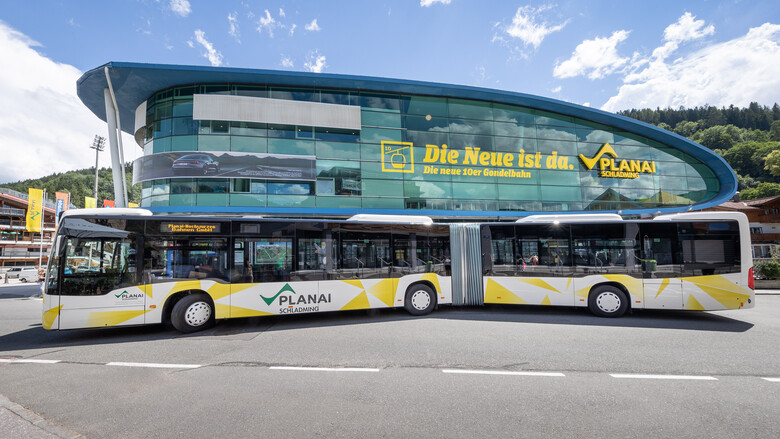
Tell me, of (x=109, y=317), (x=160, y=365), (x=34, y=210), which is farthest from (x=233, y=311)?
(x=34, y=210)

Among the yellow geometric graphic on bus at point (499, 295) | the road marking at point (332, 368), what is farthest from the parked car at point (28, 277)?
the yellow geometric graphic on bus at point (499, 295)

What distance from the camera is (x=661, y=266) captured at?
941cm

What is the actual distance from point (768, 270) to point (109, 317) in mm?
25034

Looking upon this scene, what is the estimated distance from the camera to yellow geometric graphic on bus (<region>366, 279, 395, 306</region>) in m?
9.76

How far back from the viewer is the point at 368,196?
2327 cm

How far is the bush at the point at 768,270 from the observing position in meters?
15.8

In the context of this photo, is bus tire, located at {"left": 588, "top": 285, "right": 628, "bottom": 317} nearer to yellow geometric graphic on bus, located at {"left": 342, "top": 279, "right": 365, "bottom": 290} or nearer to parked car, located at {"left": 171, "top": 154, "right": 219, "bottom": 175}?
yellow geometric graphic on bus, located at {"left": 342, "top": 279, "right": 365, "bottom": 290}

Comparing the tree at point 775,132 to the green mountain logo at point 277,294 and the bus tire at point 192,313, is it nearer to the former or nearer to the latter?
the green mountain logo at point 277,294

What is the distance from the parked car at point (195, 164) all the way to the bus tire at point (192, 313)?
14.8 metres

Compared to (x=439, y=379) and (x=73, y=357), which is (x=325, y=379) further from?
(x=73, y=357)

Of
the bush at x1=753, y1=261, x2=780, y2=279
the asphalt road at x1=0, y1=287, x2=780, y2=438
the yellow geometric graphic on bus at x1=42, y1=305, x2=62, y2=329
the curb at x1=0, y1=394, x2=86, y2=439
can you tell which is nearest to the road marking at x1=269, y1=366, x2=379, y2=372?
the asphalt road at x1=0, y1=287, x2=780, y2=438

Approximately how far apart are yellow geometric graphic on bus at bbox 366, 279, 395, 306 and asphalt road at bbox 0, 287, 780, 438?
54.3 inches

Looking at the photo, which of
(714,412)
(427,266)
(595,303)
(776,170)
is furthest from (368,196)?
(776,170)

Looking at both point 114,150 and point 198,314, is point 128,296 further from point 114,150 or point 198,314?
point 114,150
